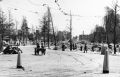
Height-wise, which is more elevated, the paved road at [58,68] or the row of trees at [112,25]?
the row of trees at [112,25]

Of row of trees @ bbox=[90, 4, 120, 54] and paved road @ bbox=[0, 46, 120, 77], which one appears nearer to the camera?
paved road @ bbox=[0, 46, 120, 77]

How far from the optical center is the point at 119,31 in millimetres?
48312

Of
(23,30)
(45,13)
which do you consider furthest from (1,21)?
(23,30)

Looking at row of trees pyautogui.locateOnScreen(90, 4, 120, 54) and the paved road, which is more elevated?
row of trees pyautogui.locateOnScreen(90, 4, 120, 54)

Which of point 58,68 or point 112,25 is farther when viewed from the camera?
point 112,25

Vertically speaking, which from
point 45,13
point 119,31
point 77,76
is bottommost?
point 77,76

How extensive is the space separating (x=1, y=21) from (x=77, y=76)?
37728 mm

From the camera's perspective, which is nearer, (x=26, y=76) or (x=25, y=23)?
(x=26, y=76)

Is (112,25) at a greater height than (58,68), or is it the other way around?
(112,25)

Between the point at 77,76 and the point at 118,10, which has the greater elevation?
the point at 118,10

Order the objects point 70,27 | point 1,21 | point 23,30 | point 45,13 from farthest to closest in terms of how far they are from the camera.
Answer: point 23,30
point 45,13
point 70,27
point 1,21

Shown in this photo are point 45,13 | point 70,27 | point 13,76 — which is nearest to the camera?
point 13,76

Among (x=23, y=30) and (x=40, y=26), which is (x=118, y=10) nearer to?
(x=40, y=26)

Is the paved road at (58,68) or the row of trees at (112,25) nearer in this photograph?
the paved road at (58,68)
